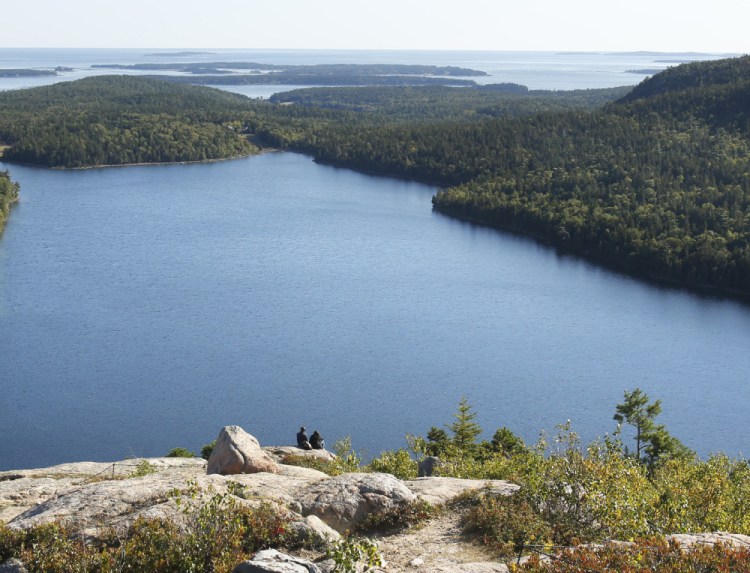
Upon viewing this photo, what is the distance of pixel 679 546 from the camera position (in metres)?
18.0

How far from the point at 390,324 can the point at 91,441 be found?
34767 mm

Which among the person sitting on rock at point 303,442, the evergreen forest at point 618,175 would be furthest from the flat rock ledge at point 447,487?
the evergreen forest at point 618,175

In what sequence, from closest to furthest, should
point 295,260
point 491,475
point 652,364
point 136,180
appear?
point 491,475 → point 652,364 → point 295,260 → point 136,180

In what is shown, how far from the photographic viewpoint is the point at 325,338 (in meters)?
81.4

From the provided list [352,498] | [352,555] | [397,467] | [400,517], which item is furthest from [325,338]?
[352,555]

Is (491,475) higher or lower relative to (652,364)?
higher

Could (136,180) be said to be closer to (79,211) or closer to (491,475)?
(79,211)

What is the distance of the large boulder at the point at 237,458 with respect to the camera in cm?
2956

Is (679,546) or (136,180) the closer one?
(679,546)

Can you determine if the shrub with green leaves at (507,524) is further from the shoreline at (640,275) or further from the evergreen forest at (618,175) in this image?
the evergreen forest at (618,175)

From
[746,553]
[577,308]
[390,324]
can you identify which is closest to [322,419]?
[390,324]

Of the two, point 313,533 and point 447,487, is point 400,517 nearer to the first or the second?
point 313,533

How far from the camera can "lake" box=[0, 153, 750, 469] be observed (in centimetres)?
6412

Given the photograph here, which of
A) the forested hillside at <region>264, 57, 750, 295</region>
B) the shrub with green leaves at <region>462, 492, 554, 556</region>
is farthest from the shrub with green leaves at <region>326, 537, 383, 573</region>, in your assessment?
the forested hillside at <region>264, 57, 750, 295</region>
